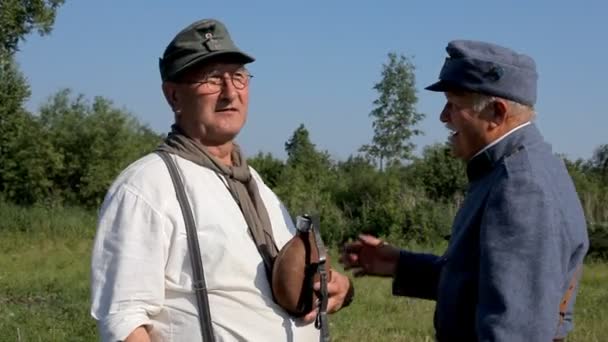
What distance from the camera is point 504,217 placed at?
2.52 m

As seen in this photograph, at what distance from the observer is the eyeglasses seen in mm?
3027

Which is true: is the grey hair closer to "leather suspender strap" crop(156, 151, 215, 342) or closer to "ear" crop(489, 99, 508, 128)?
"ear" crop(489, 99, 508, 128)

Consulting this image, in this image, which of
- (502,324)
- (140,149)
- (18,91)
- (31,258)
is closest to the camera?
(502,324)

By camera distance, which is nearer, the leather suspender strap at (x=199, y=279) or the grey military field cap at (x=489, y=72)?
the grey military field cap at (x=489, y=72)

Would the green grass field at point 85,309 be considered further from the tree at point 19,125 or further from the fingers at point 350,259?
the tree at point 19,125

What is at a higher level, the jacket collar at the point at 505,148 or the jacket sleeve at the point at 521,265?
the jacket collar at the point at 505,148

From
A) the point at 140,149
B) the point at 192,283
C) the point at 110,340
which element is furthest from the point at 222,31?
the point at 140,149

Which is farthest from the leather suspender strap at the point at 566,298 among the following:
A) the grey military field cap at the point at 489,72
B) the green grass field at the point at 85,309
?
the green grass field at the point at 85,309

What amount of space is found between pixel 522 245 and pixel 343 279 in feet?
2.94

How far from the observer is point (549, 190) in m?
2.55

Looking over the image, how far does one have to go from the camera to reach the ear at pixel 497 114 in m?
2.70

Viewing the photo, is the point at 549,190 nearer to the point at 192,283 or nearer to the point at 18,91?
the point at 192,283

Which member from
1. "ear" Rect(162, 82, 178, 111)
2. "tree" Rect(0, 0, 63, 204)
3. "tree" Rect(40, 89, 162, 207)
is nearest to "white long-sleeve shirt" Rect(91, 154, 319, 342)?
"ear" Rect(162, 82, 178, 111)

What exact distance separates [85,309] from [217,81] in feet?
22.7
